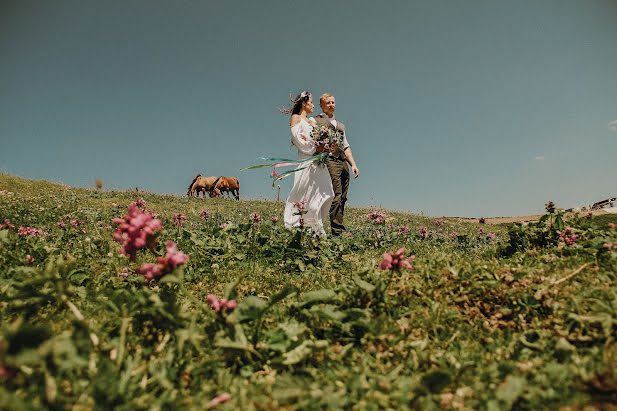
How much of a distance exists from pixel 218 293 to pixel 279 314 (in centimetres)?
140

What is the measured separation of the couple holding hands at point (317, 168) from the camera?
27.9 feet

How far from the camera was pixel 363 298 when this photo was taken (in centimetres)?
299

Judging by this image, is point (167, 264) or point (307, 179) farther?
point (307, 179)

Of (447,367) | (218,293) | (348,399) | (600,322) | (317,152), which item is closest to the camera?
(348,399)

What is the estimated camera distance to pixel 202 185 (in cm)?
2989

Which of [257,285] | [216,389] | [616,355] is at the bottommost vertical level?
[216,389]

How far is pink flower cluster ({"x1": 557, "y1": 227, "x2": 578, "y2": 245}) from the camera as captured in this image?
14.3 feet

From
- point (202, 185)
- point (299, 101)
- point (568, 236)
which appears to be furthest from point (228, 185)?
point (568, 236)

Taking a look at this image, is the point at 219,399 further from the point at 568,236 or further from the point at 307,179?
the point at 307,179

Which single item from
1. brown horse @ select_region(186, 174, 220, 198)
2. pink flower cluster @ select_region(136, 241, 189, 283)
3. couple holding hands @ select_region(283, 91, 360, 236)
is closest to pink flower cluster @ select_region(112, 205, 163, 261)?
pink flower cluster @ select_region(136, 241, 189, 283)

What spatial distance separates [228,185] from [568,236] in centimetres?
2880

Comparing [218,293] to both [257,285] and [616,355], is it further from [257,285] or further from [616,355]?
[616,355]

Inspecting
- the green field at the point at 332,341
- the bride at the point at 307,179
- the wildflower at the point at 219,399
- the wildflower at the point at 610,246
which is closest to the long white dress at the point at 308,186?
the bride at the point at 307,179

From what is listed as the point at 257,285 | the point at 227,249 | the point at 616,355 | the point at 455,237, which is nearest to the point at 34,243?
the point at 227,249
